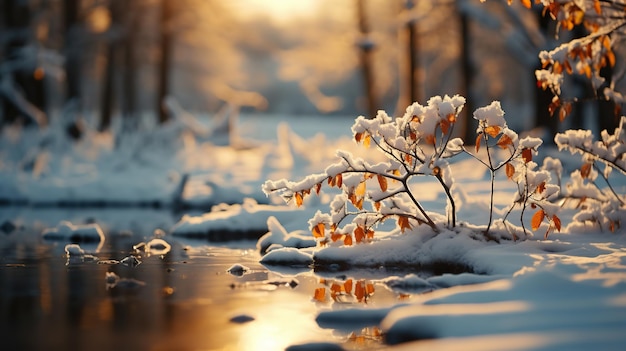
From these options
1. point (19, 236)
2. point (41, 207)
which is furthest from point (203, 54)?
point (19, 236)

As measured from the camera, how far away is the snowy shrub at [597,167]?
8.66 m

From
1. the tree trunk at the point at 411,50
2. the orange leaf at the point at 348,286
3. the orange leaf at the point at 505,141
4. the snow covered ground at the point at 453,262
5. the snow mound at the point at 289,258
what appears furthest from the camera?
the tree trunk at the point at 411,50

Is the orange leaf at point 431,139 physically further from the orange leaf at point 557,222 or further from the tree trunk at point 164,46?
the tree trunk at point 164,46

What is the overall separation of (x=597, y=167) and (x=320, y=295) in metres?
3.67

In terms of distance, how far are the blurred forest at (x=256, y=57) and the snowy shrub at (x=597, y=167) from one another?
8357 millimetres

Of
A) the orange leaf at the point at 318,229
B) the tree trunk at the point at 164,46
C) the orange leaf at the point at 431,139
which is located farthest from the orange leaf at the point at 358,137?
the tree trunk at the point at 164,46

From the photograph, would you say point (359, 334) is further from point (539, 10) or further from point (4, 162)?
point (4, 162)

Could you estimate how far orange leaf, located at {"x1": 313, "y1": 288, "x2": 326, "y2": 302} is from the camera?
7.16 meters

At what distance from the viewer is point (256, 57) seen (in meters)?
60.1

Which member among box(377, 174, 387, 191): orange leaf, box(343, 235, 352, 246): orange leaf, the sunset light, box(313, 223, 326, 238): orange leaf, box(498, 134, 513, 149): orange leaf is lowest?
box(343, 235, 352, 246): orange leaf

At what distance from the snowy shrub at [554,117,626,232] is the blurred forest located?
8357 mm

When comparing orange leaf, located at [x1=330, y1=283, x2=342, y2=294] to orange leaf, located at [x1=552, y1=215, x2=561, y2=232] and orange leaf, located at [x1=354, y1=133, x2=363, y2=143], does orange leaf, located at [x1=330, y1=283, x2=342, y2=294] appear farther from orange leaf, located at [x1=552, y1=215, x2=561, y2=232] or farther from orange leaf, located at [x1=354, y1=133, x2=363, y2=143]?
orange leaf, located at [x1=552, y1=215, x2=561, y2=232]

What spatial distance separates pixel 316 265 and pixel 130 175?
1286 centimetres

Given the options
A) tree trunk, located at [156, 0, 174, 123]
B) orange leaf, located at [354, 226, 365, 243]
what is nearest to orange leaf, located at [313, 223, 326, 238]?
A: orange leaf, located at [354, 226, 365, 243]
